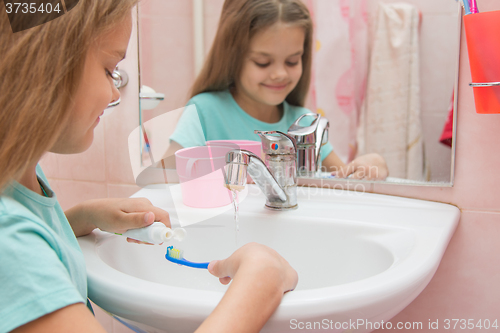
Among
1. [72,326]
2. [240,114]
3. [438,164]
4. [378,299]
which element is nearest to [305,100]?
Result: [240,114]

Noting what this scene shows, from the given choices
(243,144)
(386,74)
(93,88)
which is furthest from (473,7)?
(93,88)

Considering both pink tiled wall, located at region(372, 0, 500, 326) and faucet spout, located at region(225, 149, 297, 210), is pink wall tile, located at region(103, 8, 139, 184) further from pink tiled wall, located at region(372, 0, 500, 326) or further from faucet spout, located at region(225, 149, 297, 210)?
pink tiled wall, located at region(372, 0, 500, 326)

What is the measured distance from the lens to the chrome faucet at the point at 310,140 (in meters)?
0.72

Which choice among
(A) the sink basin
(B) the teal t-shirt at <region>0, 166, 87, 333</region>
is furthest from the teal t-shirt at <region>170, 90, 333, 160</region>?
(B) the teal t-shirt at <region>0, 166, 87, 333</region>

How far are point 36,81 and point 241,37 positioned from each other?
0.44 m

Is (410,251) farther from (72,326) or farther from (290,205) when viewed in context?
(72,326)

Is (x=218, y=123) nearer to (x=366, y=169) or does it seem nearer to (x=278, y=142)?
(x=278, y=142)

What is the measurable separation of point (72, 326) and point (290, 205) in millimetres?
412

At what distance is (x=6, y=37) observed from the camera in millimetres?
374

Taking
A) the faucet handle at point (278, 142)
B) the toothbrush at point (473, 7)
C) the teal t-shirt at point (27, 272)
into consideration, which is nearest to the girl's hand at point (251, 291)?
the teal t-shirt at point (27, 272)

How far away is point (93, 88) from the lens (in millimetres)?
425

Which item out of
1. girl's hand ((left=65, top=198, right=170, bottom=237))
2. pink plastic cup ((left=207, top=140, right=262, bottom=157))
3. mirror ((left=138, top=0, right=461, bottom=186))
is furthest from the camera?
pink plastic cup ((left=207, top=140, right=262, bottom=157))

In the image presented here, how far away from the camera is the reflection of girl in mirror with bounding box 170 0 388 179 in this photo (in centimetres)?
73

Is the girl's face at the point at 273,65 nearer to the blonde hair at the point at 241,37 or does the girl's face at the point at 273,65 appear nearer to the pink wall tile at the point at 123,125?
the blonde hair at the point at 241,37
